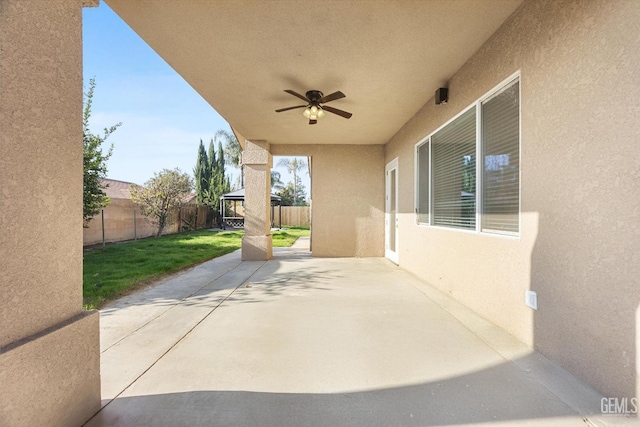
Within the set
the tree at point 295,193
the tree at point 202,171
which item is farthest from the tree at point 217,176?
the tree at point 295,193

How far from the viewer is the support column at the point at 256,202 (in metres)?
8.00

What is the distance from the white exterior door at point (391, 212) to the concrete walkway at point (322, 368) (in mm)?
3245

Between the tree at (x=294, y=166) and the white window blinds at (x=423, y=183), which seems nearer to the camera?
the white window blinds at (x=423, y=183)

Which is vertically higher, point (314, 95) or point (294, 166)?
point (294, 166)

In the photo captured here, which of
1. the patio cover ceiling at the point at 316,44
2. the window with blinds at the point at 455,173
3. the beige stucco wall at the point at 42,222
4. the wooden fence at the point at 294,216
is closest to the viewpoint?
the beige stucco wall at the point at 42,222

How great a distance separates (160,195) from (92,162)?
18.5 feet

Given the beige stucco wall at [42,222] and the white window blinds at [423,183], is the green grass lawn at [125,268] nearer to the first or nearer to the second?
the beige stucco wall at [42,222]

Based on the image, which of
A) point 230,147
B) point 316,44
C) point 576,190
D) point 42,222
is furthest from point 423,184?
point 230,147

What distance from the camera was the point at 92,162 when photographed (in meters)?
8.05

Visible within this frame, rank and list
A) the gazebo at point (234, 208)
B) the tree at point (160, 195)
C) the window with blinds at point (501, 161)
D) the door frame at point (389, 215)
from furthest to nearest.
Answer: the gazebo at point (234, 208)
the tree at point (160, 195)
the door frame at point (389, 215)
the window with blinds at point (501, 161)

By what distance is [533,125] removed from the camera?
2.68 metres

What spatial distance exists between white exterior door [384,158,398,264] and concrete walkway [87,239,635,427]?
3.25 metres

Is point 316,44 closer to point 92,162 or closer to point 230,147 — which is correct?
point 92,162

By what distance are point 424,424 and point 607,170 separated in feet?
6.17
